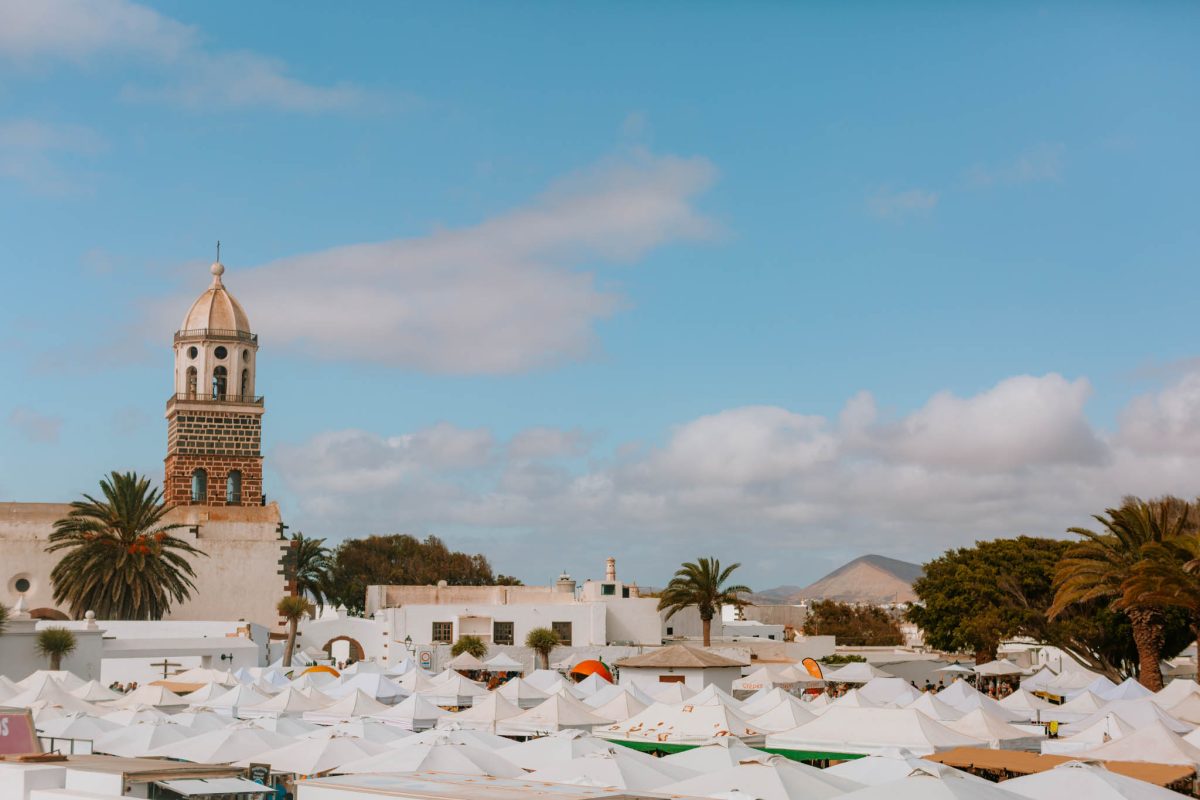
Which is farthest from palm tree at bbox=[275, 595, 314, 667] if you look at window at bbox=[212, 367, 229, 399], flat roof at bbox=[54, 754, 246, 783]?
flat roof at bbox=[54, 754, 246, 783]

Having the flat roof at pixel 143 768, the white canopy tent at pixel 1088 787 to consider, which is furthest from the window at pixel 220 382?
the white canopy tent at pixel 1088 787

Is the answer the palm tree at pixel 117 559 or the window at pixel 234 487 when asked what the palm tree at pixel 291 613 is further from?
the window at pixel 234 487

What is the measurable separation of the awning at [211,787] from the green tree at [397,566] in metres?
65.5

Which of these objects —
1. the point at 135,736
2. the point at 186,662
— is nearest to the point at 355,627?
the point at 186,662

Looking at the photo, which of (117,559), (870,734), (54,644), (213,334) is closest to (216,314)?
(213,334)

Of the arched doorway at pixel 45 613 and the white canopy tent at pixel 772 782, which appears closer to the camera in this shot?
the white canopy tent at pixel 772 782

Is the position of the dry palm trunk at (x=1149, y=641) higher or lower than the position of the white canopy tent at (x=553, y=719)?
higher

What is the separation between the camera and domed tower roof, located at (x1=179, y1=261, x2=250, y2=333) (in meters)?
58.6

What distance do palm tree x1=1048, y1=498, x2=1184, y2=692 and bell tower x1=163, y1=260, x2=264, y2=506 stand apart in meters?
33.5

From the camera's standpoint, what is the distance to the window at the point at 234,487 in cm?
5853

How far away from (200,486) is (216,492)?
3.31 feet

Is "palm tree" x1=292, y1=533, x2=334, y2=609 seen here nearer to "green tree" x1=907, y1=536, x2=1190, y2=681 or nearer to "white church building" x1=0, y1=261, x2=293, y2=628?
"white church building" x1=0, y1=261, x2=293, y2=628

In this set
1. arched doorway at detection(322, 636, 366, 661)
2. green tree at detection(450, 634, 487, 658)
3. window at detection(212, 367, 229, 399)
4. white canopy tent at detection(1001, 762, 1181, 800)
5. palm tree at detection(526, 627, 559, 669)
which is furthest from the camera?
window at detection(212, 367, 229, 399)

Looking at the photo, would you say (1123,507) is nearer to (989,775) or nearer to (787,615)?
(989,775)
